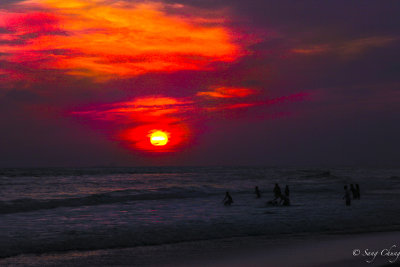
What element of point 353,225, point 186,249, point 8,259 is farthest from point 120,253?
point 353,225

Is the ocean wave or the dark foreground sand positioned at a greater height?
the ocean wave

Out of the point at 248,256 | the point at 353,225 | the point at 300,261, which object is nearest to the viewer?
the point at 300,261

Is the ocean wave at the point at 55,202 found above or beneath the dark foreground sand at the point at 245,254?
above

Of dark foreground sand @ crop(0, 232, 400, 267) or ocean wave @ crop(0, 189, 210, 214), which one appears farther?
ocean wave @ crop(0, 189, 210, 214)

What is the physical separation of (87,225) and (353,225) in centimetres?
1312

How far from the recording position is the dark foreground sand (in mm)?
Result: 12234

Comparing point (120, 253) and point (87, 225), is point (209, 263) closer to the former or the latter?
point (120, 253)

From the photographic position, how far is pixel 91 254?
1446 cm

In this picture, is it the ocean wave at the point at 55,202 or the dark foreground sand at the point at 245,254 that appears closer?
the dark foreground sand at the point at 245,254

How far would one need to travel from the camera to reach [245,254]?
13.6 meters

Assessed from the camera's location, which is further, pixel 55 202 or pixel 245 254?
pixel 55 202

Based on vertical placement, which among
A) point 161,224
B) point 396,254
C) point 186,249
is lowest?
point 396,254

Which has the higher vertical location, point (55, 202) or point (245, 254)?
point (55, 202)

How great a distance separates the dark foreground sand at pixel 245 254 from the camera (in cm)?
1223
